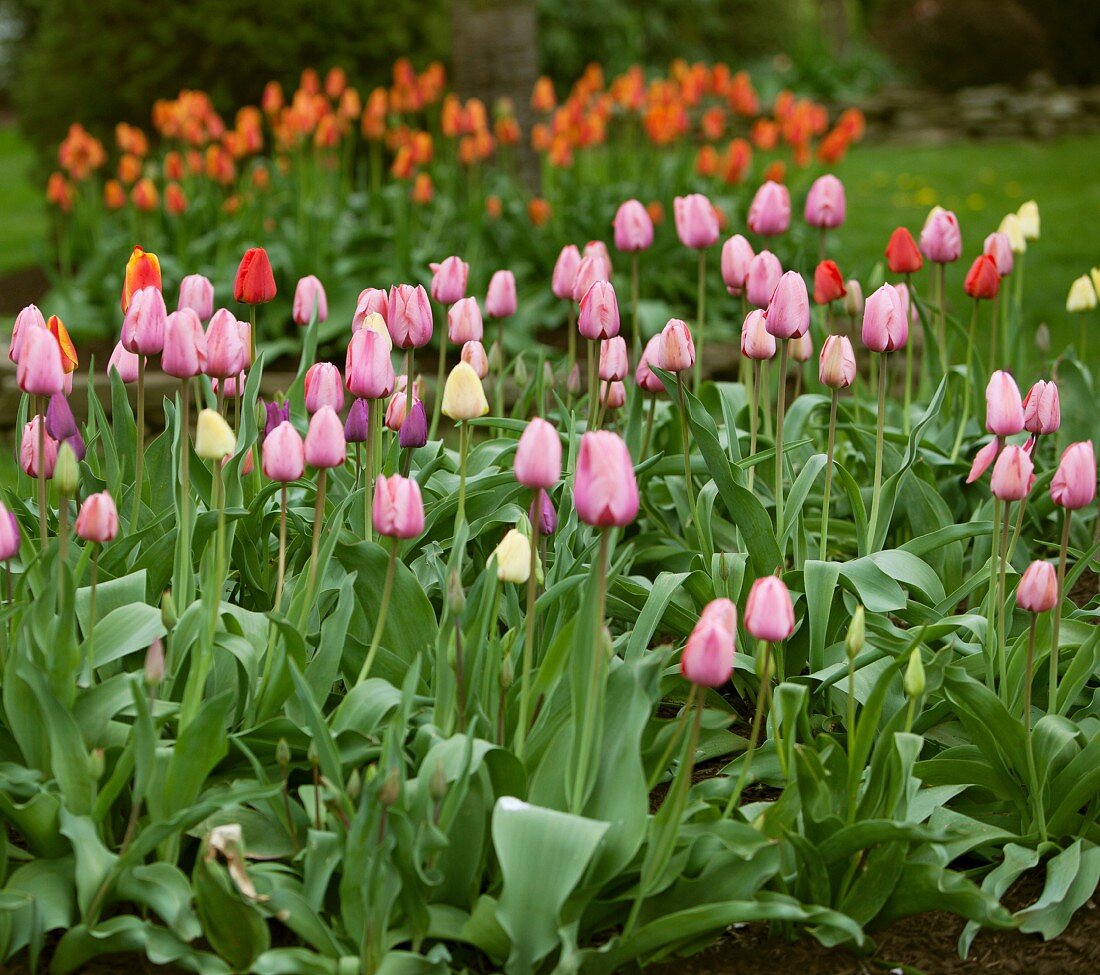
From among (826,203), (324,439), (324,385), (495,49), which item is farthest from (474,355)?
(495,49)

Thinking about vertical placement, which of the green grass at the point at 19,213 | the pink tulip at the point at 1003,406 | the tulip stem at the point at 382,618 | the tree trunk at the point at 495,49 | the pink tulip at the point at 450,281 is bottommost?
the green grass at the point at 19,213

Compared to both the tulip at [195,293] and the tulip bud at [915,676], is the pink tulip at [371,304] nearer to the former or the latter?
the tulip at [195,293]

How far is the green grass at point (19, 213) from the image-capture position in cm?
833

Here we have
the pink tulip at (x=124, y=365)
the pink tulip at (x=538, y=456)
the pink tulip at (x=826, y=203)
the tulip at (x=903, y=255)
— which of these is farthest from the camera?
the pink tulip at (x=826, y=203)

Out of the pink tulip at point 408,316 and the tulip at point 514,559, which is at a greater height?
the pink tulip at point 408,316

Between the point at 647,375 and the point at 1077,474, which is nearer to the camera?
the point at 1077,474

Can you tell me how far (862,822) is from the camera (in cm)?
210

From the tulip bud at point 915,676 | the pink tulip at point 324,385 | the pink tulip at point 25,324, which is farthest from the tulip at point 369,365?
the tulip bud at point 915,676

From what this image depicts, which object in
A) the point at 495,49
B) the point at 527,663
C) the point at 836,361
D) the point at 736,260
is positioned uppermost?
the point at 495,49

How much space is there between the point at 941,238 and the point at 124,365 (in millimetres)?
1878

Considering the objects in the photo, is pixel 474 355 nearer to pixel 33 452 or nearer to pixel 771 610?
pixel 33 452

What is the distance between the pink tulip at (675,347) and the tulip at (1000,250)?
3.64ft

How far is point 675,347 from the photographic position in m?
2.64

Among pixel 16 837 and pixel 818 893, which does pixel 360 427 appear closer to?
pixel 16 837
